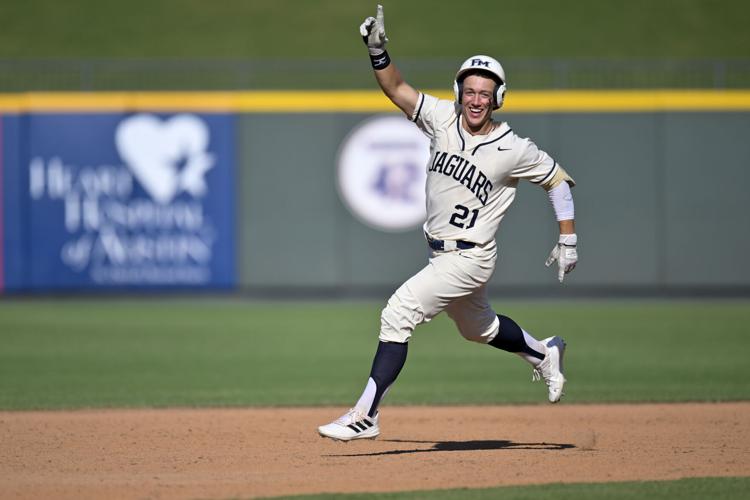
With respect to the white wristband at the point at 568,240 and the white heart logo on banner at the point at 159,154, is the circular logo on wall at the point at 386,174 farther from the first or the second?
the white wristband at the point at 568,240

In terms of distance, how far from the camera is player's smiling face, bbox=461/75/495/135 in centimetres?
664

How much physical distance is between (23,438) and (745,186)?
13.9 meters

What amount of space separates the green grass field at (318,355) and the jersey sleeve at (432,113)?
3237 millimetres

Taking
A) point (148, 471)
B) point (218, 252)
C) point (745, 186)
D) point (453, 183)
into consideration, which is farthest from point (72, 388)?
point (745, 186)

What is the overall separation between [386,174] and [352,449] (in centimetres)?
1164

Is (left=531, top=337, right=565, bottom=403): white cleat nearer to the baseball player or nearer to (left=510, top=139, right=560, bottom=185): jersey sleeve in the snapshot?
the baseball player

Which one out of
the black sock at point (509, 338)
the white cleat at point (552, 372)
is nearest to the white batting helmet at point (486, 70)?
the black sock at point (509, 338)

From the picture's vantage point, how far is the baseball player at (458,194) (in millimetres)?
6516

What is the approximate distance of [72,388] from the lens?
10.2 metres

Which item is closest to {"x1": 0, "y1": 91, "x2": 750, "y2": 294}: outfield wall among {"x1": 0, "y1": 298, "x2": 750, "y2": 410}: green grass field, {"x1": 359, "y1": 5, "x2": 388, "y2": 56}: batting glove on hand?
{"x1": 0, "y1": 298, "x2": 750, "y2": 410}: green grass field

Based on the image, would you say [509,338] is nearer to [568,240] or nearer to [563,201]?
[568,240]

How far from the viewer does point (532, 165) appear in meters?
6.71

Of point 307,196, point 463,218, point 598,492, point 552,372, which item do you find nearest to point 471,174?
point 463,218

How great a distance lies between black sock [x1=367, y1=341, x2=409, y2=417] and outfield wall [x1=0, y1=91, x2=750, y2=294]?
39.4 feet
